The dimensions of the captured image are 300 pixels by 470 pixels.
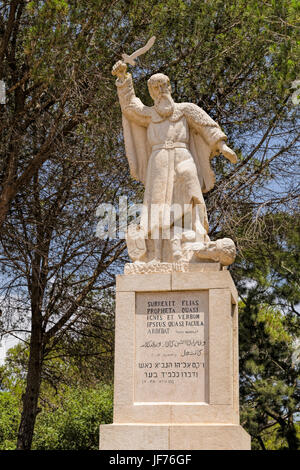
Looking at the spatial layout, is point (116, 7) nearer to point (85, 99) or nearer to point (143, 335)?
point (85, 99)

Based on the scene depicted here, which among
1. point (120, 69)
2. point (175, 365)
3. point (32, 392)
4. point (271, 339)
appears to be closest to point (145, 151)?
point (120, 69)

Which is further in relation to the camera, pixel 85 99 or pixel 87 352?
pixel 87 352

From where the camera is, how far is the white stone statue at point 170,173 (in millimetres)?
9023

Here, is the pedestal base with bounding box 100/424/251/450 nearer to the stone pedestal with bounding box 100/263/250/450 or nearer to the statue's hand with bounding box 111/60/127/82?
the stone pedestal with bounding box 100/263/250/450

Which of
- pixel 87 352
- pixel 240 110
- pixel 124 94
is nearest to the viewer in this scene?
pixel 124 94

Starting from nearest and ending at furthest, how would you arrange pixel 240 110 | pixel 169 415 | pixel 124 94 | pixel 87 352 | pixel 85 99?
pixel 169 415
pixel 124 94
pixel 85 99
pixel 240 110
pixel 87 352

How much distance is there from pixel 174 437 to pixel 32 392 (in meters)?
7.64

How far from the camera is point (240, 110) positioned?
15.1 m

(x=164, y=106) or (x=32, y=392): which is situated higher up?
(x=164, y=106)

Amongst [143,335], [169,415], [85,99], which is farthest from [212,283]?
[85,99]

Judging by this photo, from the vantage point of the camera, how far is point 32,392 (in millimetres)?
15133

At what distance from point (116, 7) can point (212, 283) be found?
7476mm

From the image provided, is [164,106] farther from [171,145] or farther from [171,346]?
[171,346]

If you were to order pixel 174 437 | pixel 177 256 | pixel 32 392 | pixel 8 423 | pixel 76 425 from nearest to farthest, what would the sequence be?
pixel 174 437
pixel 177 256
pixel 32 392
pixel 76 425
pixel 8 423
